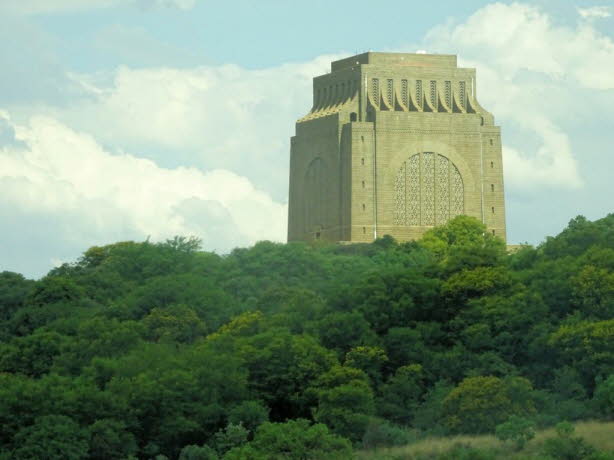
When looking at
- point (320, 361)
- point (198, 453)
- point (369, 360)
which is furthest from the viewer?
point (369, 360)

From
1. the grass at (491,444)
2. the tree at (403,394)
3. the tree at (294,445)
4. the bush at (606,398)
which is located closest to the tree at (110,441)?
the tree at (294,445)

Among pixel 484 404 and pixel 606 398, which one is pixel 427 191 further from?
pixel 606 398

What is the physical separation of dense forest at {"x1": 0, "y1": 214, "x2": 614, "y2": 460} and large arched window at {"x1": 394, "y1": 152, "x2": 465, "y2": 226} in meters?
29.3

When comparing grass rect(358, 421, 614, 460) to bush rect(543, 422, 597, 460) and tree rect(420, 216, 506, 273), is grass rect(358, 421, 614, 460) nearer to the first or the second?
bush rect(543, 422, 597, 460)

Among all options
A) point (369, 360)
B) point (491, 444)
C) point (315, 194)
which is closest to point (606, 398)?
point (491, 444)

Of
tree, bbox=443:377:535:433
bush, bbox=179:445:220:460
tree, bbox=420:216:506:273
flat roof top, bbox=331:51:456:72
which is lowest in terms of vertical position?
bush, bbox=179:445:220:460

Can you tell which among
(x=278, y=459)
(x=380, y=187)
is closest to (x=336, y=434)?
(x=278, y=459)

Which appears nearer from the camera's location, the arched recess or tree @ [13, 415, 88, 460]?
tree @ [13, 415, 88, 460]

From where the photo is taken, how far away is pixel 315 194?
145250 mm

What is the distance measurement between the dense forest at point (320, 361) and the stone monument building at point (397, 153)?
28636 mm

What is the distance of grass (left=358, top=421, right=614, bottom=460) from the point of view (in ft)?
260

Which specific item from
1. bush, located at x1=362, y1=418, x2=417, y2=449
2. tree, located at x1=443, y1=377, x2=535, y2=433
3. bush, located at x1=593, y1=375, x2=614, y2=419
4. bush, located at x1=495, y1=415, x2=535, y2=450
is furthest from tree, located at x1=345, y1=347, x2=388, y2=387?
bush, located at x1=495, y1=415, x2=535, y2=450

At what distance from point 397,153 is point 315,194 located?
7268 mm

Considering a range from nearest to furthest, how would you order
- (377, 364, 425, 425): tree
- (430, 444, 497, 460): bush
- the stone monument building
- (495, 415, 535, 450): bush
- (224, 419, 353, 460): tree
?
(430, 444, 497, 460): bush → (224, 419, 353, 460): tree → (495, 415, 535, 450): bush → (377, 364, 425, 425): tree → the stone monument building
